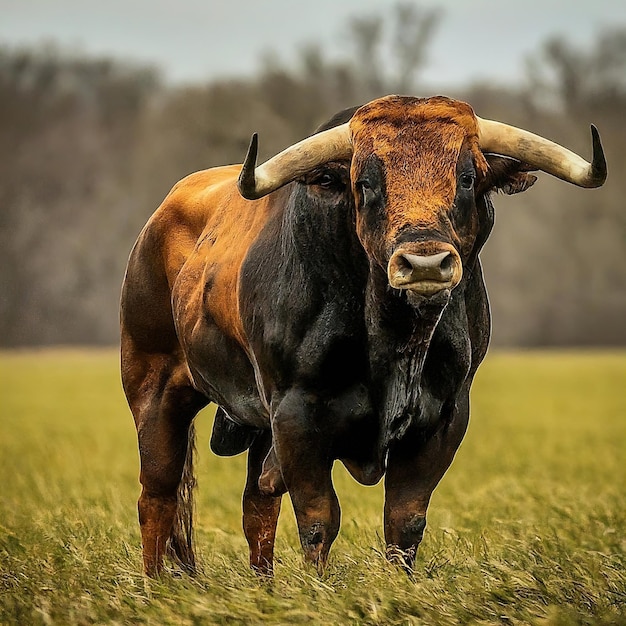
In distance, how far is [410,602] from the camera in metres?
5.29

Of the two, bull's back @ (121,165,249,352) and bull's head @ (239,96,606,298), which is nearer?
bull's head @ (239,96,606,298)

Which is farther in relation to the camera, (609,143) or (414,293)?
(609,143)

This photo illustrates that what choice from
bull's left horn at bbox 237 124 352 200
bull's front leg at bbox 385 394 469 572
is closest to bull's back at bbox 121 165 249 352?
bull's left horn at bbox 237 124 352 200

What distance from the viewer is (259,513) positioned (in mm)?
7574

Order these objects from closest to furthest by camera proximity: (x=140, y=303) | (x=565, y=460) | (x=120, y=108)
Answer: (x=140, y=303) → (x=565, y=460) → (x=120, y=108)

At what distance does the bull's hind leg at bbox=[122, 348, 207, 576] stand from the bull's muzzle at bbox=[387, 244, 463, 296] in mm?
2775

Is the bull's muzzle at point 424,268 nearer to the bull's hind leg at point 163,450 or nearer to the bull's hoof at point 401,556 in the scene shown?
the bull's hoof at point 401,556

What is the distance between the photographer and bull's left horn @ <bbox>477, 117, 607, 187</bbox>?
557 centimetres

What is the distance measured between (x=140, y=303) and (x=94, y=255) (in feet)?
137

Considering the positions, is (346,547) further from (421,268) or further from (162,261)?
(421,268)

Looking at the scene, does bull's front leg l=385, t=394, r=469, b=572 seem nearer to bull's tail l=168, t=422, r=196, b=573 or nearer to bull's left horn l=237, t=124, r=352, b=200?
bull's left horn l=237, t=124, r=352, b=200

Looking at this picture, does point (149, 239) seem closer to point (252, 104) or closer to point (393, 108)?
point (393, 108)

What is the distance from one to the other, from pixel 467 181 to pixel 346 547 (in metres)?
2.98

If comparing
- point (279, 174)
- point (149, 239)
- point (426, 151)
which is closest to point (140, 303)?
point (149, 239)
